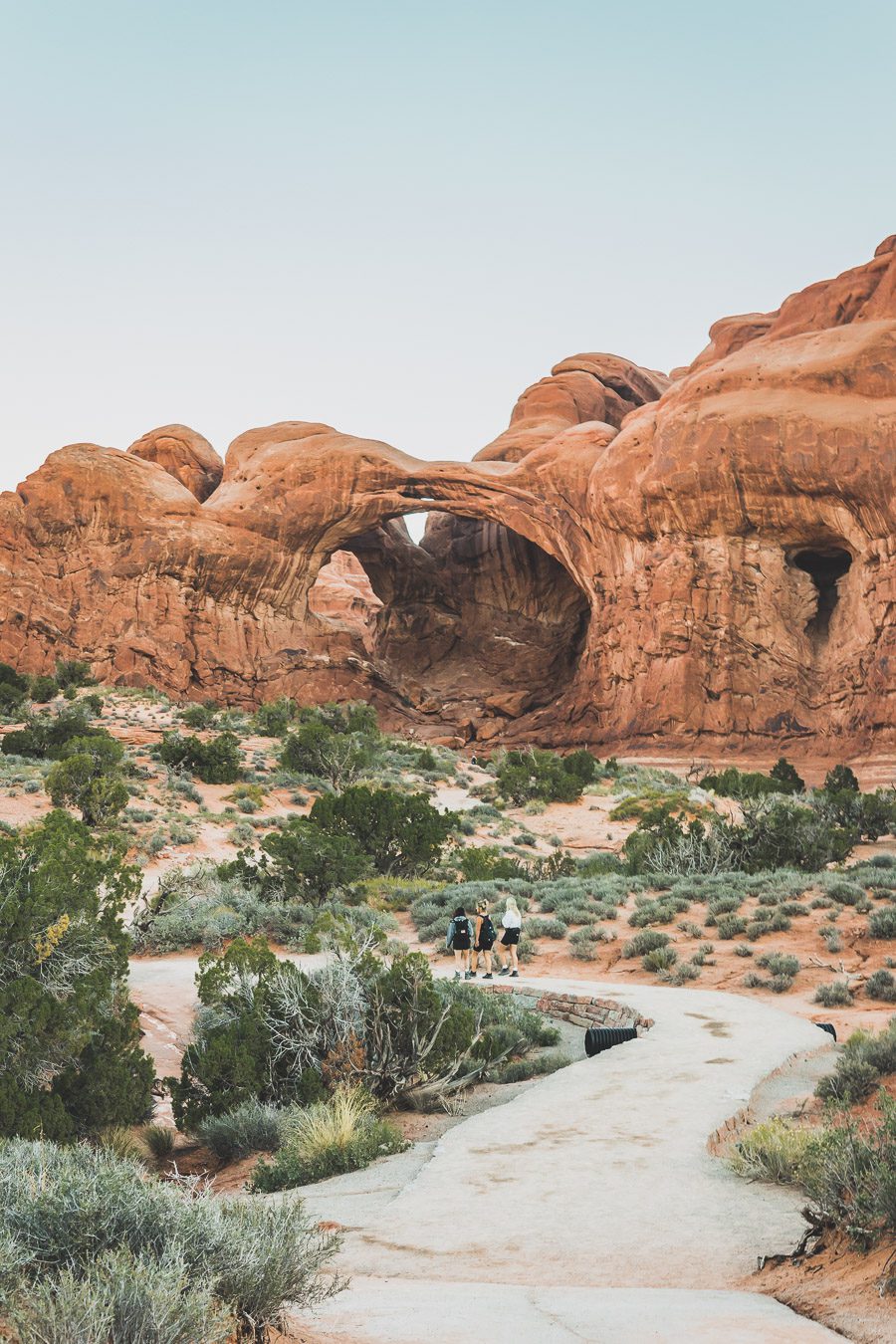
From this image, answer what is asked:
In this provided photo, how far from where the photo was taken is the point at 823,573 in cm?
4091

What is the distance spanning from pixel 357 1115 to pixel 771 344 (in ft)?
117

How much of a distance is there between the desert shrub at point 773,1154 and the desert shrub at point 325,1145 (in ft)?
6.75

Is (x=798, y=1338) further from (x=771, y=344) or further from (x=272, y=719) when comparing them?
(x=771, y=344)

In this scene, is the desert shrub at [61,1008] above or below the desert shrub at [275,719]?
below

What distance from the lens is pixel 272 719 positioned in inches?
1330

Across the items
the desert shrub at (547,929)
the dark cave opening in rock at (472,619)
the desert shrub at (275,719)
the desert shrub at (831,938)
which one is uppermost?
the dark cave opening in rock at (472,619)

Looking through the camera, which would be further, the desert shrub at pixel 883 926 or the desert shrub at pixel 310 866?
the desert shrub at pixel 310 866

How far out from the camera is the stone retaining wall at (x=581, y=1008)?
9672mm

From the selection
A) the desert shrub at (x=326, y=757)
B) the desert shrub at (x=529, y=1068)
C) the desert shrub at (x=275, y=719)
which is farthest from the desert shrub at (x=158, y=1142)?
the desert shrub at (x=275, y=719)

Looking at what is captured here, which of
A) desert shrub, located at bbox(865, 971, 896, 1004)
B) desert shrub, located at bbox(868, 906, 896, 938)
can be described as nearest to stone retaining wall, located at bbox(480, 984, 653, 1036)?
desert shrub, located at bbox(865, 971, 896, 1004)

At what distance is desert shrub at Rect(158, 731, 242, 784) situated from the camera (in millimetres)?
25938

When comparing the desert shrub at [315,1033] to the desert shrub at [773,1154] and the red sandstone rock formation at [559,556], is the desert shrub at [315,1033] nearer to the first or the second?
the desert shrub at [773,1154]

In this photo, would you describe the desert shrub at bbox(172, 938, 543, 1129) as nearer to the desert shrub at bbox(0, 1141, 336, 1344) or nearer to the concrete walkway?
the concrete walkway

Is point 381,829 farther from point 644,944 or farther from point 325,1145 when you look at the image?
point 325,1145
